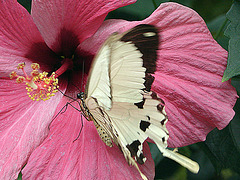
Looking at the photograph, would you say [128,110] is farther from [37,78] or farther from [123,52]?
[37,78]

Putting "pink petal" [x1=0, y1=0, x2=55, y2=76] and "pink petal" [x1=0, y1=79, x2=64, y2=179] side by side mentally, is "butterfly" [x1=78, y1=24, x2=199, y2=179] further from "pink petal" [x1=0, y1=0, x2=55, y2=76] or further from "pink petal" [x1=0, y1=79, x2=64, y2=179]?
"pink petal" [x1=0, y1=0, x2=55, y2=76]

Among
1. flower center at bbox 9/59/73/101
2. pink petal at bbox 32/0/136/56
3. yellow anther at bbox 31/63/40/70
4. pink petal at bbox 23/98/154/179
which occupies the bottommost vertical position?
pink petal at bbox 23/98/154/179

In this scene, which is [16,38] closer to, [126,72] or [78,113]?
[78,113]

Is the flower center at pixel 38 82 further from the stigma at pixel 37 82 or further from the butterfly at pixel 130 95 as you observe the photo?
the butterfly at pixel 130 95

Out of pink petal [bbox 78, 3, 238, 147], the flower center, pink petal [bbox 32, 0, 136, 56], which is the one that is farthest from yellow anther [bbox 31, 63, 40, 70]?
pink petal [bbox 78, 3, 238, 147]

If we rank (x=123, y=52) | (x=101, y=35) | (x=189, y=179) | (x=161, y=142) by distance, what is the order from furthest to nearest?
(x=189, y=179) → (x=101, y=35) → (x=161, y=142) → (x=123, y=52)

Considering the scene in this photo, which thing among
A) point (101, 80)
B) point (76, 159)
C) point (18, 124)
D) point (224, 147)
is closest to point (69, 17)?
point (101, 80)

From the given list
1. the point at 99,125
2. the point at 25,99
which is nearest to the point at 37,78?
the point at 25,99
